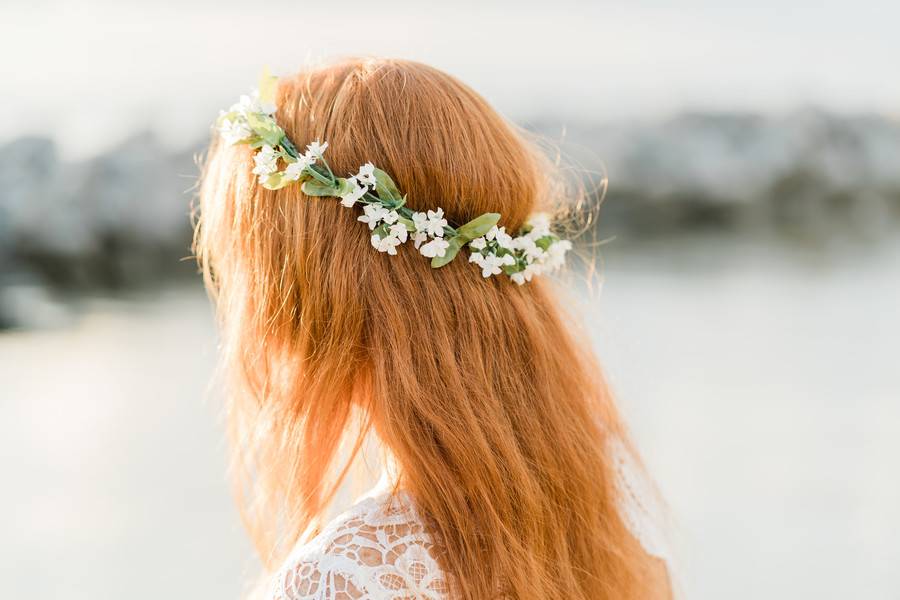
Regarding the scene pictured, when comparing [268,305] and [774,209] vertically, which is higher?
[268,305]

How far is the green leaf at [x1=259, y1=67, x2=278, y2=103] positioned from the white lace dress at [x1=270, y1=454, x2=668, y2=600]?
1.47 feet

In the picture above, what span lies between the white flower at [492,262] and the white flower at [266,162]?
24 centimetres

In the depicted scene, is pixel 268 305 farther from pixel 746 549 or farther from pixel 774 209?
pixel 774 209

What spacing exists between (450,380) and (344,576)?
0.71ft

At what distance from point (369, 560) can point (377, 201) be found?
346 mm

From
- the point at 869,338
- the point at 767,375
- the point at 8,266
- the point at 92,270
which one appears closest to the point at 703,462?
the point at 767,375

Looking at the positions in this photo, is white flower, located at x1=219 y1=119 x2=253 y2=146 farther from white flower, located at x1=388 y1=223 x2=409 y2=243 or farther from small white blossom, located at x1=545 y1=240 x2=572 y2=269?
small white blossom, located at x1=545 y1=240 x2=572 y2=269

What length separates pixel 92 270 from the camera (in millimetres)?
4980

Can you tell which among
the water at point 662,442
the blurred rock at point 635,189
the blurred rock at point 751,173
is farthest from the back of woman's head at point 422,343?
the blurred rock at point 751,173

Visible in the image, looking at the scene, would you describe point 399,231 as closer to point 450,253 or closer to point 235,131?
point 450,253

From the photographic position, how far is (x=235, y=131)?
3.37ft

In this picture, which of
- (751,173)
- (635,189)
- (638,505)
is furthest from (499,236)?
(751,173)

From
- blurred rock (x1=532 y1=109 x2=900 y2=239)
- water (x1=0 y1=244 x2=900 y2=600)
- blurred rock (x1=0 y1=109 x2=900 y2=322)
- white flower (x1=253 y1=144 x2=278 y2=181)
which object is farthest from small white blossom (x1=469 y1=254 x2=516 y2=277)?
blurred rock (x1=532 y1=109 x2=900 y2=239)

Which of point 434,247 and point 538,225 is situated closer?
point 434,247
